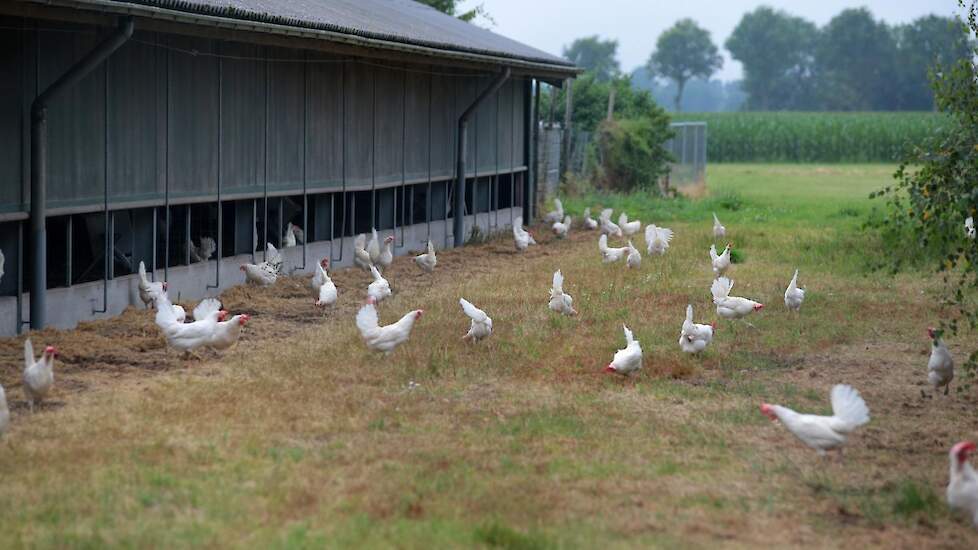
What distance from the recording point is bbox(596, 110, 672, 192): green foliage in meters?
39.6

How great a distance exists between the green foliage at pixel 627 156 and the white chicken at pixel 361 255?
20.9 m

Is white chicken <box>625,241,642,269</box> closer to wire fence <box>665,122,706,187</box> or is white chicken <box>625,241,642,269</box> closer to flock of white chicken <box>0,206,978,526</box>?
flock of white chicken <box>0,206,978,526</box>

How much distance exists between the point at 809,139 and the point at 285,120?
189ft

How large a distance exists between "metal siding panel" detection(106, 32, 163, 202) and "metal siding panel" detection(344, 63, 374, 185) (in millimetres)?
5661

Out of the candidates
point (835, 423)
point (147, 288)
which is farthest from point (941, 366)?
point (147, 288)

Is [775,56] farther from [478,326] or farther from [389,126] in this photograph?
[478,326]

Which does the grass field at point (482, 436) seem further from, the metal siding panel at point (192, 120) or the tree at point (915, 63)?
the tree at point (915, 63)

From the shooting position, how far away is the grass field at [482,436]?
23.8ft

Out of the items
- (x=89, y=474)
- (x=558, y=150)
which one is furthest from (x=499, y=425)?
(x=558, y=150)

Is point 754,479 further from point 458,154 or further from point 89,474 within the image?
point 458,154

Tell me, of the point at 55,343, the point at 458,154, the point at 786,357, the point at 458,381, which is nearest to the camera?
the point at 458,381

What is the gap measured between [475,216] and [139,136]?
1262 cm

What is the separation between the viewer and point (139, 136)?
14.5 m

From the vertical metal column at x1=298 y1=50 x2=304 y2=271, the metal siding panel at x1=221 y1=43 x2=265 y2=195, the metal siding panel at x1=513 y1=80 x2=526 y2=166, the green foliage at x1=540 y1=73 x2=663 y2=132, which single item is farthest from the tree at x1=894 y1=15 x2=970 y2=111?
the metal siding panel at x1=221 y1=43 x2=265 y2=195
